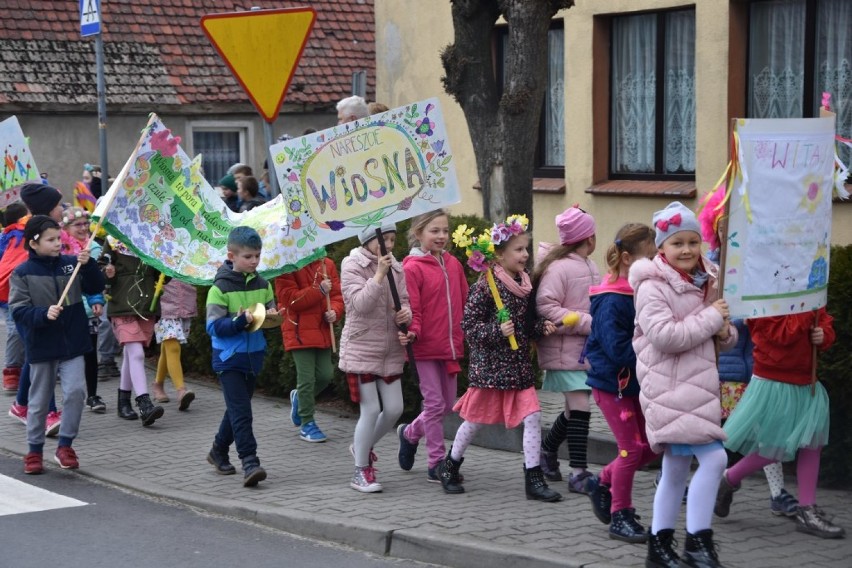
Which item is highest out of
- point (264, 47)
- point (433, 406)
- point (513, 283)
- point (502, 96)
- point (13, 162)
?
point (264, 47)

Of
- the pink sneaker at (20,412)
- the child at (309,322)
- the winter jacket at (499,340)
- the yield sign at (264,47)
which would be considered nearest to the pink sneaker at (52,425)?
the pink sneaker at (20,412)

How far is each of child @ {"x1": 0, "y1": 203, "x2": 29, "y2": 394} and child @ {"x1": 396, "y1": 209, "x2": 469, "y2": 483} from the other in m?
3.93

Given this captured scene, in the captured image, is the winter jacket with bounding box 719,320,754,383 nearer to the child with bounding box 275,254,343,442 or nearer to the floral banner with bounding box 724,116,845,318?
the floral banner with bounding box 724,116,845,318

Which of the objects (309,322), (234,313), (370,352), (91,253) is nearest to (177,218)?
(91,253)

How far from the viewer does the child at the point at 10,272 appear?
10.9 m

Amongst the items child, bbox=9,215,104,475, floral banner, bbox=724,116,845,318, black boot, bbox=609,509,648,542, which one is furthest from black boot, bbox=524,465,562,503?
child, bbox=9,215,104,475

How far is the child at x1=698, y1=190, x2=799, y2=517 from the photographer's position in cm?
720

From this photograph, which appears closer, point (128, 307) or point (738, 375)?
point (738, 375)

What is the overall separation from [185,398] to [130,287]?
3.24 feet

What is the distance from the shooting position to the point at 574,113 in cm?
1523

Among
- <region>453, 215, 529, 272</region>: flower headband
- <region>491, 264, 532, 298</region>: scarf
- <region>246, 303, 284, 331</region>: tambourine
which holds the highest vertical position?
<region>453, 215, 529, 272</region>: flower headband

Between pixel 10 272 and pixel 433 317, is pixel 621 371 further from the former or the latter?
pixel 10 272

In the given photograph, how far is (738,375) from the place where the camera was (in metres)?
7.45

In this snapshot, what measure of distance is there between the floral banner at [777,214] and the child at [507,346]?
1854 mm
